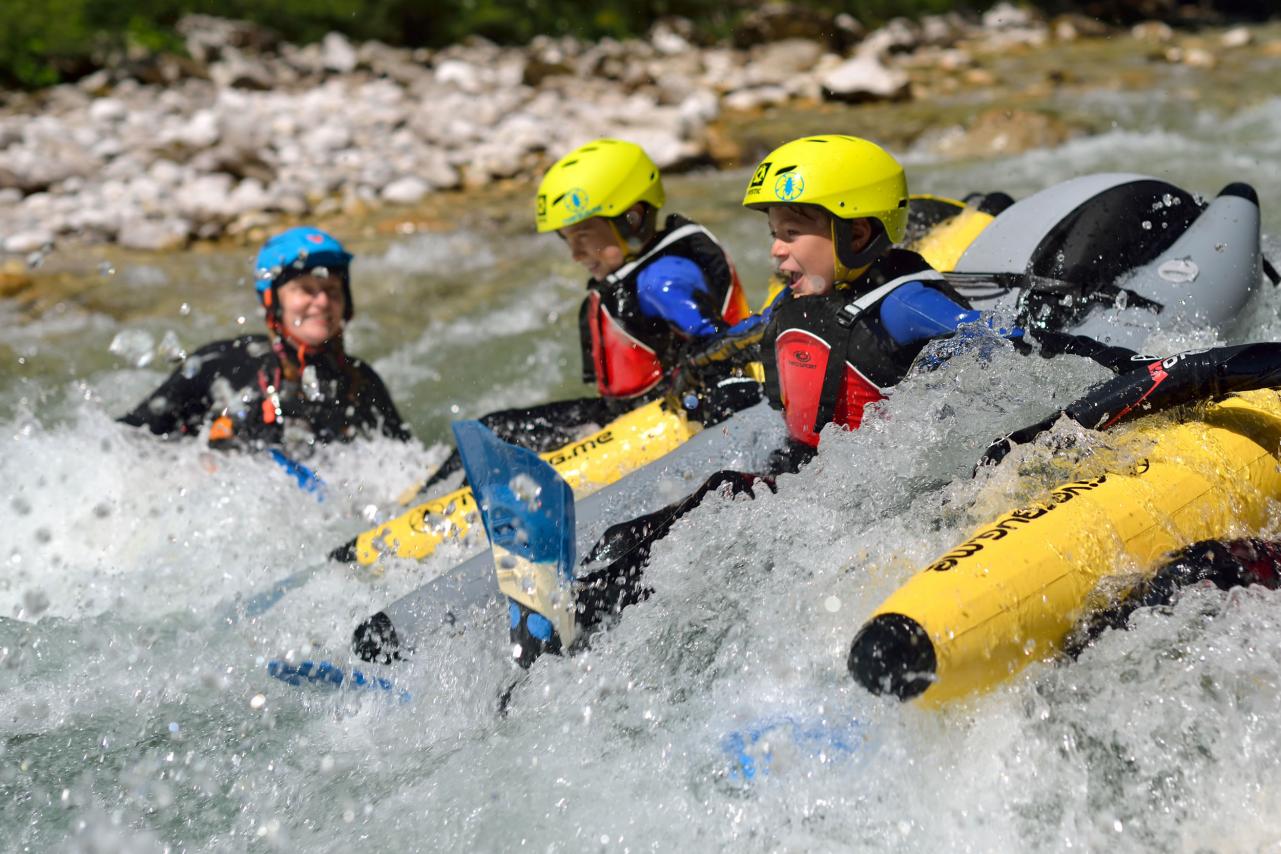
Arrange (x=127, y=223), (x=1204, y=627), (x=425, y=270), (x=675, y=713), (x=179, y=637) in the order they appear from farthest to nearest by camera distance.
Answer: (x=127, y=223), (x=425, y=270), (x=179, y=637), (x=675, y=713), (x=1204, y=627)

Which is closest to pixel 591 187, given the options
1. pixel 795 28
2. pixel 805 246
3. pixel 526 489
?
pixel 805 246

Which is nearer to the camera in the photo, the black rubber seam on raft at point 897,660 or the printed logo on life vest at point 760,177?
the black rubber seam on raft at point 897,660

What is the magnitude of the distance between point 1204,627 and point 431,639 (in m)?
2.02

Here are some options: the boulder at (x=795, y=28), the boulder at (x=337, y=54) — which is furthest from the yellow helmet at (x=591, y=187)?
the boulder at (x=795, y=28)

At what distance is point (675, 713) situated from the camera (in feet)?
10.3

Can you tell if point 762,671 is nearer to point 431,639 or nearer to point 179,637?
point 431,639

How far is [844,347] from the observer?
11.6 feet

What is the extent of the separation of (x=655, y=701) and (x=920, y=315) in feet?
4.26

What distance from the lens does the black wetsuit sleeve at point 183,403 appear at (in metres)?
5.23

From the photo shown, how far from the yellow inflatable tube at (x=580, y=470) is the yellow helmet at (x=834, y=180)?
3.85 ft

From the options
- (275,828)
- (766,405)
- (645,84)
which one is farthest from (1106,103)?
(275,828)

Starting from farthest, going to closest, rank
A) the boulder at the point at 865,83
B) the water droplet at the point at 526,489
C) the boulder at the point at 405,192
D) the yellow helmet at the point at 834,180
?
the boulder at the point at 865,83, the boulder at the point at 405,192, the yellow helmet at the point at 834,180, the water droplet at the point at 526,489

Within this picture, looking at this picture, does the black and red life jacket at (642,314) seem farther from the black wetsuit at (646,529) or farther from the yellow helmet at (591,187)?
the black wetsuit at (646,529)

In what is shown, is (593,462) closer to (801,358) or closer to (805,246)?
(801,358)
